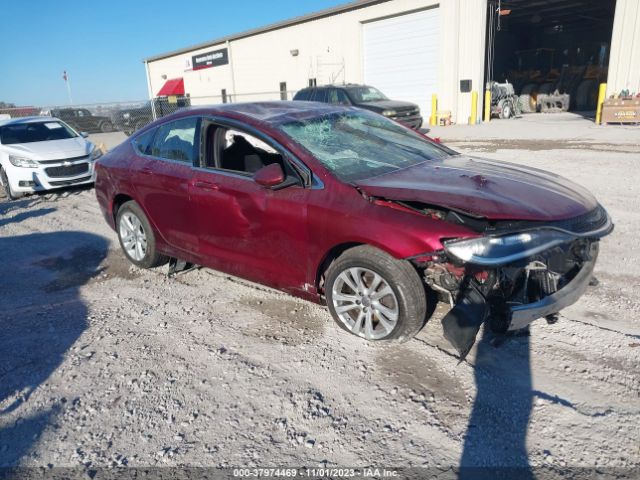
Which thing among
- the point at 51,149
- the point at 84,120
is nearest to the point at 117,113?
the point at 84,120

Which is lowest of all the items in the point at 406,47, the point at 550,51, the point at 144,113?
the point at 144,113

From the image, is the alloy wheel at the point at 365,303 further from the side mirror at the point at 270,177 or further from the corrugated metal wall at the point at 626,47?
the corrugated metal wall at the point at 626,47

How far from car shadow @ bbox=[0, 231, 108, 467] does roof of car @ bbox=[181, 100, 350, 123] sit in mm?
2182

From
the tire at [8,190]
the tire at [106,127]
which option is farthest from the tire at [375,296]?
the tire at [106,127]

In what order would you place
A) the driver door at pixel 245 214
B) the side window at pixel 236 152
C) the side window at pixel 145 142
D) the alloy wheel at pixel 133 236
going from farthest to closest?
the alloy wheel at pixel 133 236
the side window at pixel 145 142
the side window at pixel 236 152
the driver door at pixel 245 214

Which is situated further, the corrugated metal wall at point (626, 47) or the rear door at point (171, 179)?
the corrugated metal wall at point (626, 47)

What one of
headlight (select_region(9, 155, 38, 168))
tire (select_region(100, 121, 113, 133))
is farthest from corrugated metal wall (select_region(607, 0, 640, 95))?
tire (select_region(100, 121, 113, 133))

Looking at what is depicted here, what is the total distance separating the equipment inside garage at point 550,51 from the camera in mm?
25984

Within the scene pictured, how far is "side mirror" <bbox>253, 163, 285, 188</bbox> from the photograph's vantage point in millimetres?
3492

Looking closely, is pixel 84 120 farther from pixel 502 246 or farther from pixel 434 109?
pixel 502 246

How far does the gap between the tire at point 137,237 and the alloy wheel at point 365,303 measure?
7.84 ft

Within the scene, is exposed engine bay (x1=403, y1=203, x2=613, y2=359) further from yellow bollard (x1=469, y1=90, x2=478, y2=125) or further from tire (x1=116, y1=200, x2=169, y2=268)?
yellow bollard (x1=469, y1=90, x2=478, y2=125)

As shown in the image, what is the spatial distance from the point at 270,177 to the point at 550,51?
32835 millimetres

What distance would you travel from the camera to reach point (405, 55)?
74.5 feet
